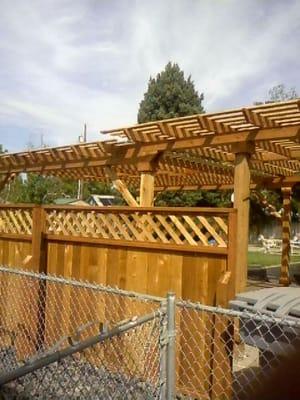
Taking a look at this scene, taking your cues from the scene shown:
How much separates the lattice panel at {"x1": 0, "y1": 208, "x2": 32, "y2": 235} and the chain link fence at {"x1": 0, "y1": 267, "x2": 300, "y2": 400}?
0.74 meters

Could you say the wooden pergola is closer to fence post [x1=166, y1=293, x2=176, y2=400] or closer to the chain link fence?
the chain link fence

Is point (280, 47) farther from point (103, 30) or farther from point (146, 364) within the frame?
point (146, 364)

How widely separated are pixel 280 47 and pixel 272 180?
3.94 m

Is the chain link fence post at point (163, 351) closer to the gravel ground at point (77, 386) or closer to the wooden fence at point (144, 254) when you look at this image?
the gravel ground at point (77, 386)

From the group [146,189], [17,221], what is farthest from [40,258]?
[146,189]

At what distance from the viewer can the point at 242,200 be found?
562cm

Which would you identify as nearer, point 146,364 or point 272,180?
point 146,364

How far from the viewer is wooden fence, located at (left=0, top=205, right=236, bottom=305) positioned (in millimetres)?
4285

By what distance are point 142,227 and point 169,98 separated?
26.6 meters

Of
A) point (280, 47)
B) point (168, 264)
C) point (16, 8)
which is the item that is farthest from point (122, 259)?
point (280, 47)

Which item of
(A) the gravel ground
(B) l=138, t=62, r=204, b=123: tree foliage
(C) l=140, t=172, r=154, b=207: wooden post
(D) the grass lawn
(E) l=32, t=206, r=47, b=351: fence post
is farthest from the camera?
(B) l=138, t=62, r=204, b=123: tree foliage

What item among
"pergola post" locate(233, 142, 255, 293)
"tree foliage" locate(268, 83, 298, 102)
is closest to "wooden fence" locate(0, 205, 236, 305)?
"pergola post" locate(233, 142, 255, 293)

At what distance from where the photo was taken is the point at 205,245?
4.34m

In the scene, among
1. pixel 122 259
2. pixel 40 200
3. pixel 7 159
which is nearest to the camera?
pixel 122 259
